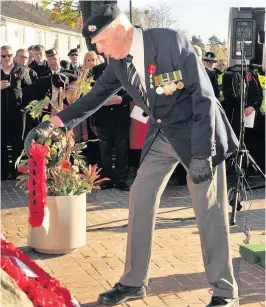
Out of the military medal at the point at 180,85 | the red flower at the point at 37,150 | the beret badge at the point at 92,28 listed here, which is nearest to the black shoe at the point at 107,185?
the red flower at the point at 37,150

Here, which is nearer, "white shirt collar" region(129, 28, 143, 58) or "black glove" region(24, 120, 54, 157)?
"white shirt collar" region(129, 28, 143, 58)

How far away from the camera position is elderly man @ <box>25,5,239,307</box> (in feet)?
13.0

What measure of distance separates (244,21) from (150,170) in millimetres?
5605

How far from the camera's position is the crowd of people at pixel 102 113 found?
9062mm

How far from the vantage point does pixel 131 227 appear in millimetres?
4551

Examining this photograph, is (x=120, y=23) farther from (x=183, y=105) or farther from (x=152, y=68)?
(x=183, y=105)

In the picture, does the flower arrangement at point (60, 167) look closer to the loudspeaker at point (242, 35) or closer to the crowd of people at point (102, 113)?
the crowd of people at point (102, 113)

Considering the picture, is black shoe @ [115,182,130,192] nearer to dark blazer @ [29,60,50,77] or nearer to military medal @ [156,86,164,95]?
dark blazer @ [29,60,50,77]

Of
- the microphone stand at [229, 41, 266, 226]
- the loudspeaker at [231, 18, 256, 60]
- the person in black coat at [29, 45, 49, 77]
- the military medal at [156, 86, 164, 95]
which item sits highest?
the loudspeaker at [231, 18, 256, 60]

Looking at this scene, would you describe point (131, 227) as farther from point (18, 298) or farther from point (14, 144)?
point (14, 144)

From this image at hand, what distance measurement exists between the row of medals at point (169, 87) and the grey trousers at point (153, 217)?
0.42 m

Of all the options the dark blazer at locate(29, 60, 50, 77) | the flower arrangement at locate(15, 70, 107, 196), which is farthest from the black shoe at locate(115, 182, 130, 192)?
the flower arrangement at locate(15, 70, 107, 196)

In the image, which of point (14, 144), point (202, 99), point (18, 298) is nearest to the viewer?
point (18, 298)

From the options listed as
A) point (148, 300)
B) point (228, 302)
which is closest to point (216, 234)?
point (228, 302)
